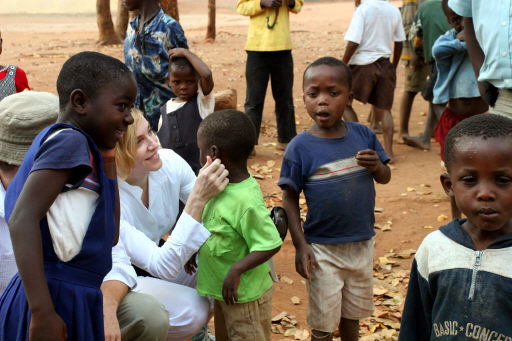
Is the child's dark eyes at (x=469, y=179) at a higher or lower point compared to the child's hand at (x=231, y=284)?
higher

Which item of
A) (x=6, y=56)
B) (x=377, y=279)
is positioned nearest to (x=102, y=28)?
(x=6, y=56)

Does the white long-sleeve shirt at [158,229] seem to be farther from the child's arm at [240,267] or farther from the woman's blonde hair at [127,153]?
the child's arm at [240,267]

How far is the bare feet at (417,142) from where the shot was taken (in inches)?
307

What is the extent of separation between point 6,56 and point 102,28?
305cm

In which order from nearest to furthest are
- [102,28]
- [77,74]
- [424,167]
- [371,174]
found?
[77,74] → [371,174] → [424,167] → [102,28]

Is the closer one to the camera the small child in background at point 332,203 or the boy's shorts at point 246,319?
the boy's shorts at point 246,319

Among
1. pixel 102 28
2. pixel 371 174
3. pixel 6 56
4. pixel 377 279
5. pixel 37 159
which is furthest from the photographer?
pixel 102 28

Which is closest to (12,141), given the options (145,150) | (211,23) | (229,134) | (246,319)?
(145,150)

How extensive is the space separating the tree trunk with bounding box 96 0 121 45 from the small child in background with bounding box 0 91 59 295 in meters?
15.5

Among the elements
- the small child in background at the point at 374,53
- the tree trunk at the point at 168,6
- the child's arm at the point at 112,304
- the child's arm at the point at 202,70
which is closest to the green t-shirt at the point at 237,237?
the child's arm at the point at 112,304

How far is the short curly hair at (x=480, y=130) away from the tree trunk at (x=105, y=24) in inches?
662

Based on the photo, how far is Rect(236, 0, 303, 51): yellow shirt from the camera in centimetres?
721

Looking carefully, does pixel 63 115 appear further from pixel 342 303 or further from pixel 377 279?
pixel 377 279

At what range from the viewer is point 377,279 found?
454cm
